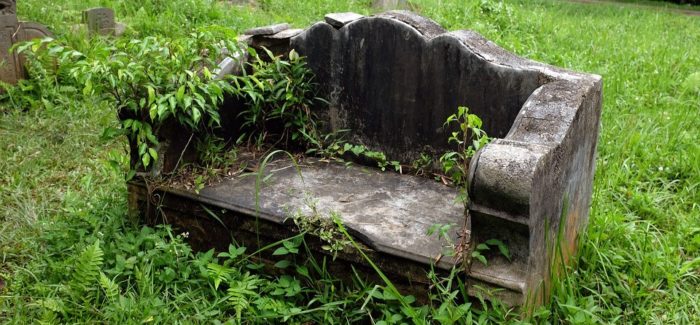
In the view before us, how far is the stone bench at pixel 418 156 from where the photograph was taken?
255 cm

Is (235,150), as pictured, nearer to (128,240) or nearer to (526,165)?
(128,240)

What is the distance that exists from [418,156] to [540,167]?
1312 millimetres

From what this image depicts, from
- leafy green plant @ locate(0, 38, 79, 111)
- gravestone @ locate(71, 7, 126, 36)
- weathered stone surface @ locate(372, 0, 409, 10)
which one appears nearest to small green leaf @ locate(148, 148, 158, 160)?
leafy green plant @ locate(0, 38, 79, 111)

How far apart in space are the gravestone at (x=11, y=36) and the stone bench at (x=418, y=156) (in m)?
2.65

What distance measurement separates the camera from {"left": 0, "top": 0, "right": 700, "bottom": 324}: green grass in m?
2.97

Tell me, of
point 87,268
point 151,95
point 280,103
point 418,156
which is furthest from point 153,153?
point 418,156

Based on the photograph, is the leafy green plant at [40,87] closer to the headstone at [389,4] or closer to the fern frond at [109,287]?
the fern frond at [109,287]

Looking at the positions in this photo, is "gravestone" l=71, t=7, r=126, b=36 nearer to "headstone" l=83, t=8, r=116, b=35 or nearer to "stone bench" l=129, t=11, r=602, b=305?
"headstone" l=83, t=8, r=116, b=35

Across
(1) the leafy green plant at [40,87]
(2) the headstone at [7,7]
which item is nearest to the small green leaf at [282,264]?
(1) the leafy green plant at [40,87]

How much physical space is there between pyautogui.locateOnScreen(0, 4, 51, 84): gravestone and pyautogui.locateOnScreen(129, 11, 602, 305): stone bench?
2.65 meters

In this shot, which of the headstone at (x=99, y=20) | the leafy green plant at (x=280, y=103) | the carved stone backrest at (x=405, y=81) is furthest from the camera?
the headstone at (x=99, y=20)

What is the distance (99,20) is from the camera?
6.33 metres

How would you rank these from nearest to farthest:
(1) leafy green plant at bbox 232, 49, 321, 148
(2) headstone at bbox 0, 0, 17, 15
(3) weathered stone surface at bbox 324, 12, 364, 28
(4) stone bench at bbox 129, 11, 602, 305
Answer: (4) stone bench at bbox 129, 11, 602, 305 < (3) weathered stone surface at bbox 324, 12, 364, 28 < (1) leafy green plant at bbox 232, 49, 321, 148 < (2) headstone at bbox 0, 0, 17, 15

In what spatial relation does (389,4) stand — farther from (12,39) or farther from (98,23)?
(12,39)
